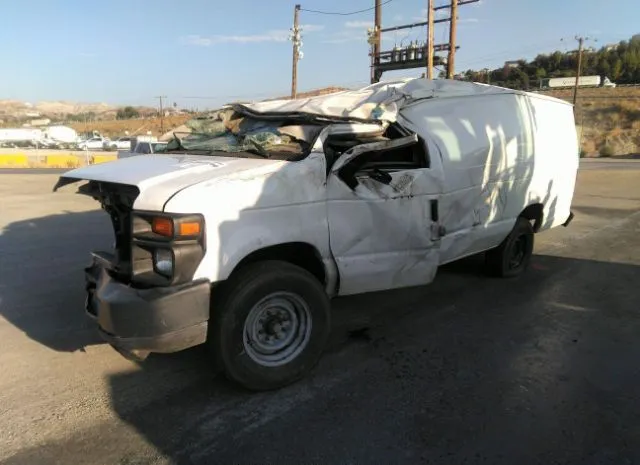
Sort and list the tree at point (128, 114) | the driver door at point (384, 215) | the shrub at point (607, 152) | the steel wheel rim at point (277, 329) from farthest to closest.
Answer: the tree at point (128, 114), the shrub at point (607, 152), the driver door at point (384, 215), the steel wheel rim at point (277, 329)

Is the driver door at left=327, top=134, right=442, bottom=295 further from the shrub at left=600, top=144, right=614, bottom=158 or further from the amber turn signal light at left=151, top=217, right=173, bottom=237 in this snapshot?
the shrub at left=600, top=144, right=614, bottom=158

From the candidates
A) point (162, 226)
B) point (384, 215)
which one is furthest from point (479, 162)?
point (162, 226)

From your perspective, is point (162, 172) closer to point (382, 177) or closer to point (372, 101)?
point (382, 177)

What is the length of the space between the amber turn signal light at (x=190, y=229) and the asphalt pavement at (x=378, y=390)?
115 cm

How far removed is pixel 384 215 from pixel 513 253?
2870 mm

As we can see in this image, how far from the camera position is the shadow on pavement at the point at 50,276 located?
4.75m

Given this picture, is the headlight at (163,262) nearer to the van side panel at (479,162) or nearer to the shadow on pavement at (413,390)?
the shadow on pavement at (413,390)

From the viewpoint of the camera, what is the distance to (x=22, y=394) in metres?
3.64

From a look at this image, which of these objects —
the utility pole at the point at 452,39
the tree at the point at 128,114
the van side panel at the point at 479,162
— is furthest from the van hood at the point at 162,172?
the tree at the point at 128,114

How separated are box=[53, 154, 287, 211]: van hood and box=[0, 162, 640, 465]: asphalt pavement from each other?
135 cm

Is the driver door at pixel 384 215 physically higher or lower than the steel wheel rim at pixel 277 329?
higher

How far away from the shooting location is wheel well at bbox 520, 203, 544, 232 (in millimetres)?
6454

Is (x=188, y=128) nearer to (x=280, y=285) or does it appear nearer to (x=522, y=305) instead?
(x=280, y=285)

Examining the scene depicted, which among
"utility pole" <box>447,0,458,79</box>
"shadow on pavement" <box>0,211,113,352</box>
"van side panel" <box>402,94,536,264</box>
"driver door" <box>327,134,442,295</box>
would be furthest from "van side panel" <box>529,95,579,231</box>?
"utility pole" <box>447,0,458,79</box>
